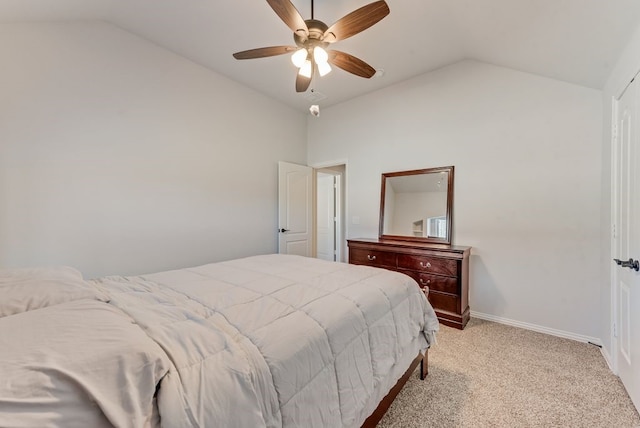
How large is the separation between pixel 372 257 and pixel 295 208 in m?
1.57

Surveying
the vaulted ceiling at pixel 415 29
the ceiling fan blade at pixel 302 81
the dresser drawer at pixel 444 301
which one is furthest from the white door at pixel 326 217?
the ceiling fan blade at pixel 302 81

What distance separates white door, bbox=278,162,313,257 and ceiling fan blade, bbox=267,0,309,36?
8.01 ft

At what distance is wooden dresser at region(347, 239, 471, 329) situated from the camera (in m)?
2.84

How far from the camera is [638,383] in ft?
5.20

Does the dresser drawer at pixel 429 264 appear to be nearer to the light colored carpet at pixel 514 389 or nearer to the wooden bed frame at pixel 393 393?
the light colored carpet at pixel 514 389

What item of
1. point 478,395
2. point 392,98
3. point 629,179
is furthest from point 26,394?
point 392,98

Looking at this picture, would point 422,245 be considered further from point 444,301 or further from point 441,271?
point 444,301

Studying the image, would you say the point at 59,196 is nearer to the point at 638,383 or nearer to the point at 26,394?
the point at 26,394

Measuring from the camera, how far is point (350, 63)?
2250 mm

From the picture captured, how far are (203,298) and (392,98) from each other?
361 centimetres

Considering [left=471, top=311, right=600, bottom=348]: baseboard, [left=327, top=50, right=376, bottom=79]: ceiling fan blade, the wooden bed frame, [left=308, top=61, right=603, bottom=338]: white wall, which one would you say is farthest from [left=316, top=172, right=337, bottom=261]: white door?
the wooden bed frame

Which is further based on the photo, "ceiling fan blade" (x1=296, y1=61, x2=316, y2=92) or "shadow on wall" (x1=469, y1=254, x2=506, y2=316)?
"shadow on wall" (x1=469, y1=254, x2=506, y2=316)

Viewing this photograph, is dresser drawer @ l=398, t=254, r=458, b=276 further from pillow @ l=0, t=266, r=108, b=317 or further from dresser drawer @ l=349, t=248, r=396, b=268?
pillow @ l=0, t=266, r=108, b=317

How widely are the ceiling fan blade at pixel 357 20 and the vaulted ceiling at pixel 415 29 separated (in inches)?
22.3
